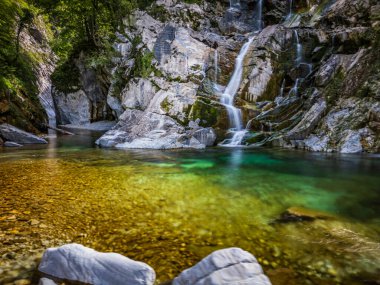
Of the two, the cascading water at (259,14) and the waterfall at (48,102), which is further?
the waterfall at (48,102)

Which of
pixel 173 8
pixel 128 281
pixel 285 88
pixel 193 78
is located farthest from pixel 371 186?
pixel 173 8

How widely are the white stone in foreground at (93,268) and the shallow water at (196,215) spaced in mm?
403

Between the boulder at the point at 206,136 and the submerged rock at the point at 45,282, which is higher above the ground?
the boulder at the point at 206,136

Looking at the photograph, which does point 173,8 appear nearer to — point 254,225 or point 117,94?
point 117,94

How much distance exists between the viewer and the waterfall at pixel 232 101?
13750mm

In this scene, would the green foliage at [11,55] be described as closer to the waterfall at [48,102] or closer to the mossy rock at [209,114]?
the mossy rock at [209,114]

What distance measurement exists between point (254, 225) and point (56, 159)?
293 inches

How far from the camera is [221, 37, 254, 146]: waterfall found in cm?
1375

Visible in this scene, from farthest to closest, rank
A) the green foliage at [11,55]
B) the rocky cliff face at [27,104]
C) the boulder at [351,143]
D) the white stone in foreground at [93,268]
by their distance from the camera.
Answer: the rocky cliff face at [27,104] < the green foliage at [11,55] < the boulder at [351,143] < the white stone in foreground at [93,268]

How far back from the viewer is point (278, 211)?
14.1ft

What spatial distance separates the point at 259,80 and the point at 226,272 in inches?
610

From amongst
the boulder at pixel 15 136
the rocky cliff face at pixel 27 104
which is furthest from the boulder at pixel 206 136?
the rocky cliff face at pixel 27 104

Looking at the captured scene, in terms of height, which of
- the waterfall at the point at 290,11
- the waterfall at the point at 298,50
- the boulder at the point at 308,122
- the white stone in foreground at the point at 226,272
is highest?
the waterfall at the point at 290,11

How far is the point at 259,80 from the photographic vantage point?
16.1 meters
